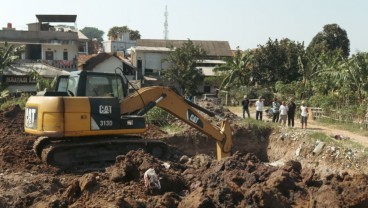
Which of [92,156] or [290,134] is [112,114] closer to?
[92,156]

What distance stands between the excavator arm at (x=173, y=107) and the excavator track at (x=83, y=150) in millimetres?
893

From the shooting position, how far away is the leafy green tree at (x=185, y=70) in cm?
4269

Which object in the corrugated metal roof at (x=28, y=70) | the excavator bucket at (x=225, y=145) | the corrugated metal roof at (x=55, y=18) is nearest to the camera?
the excavator bucket at (x=225, y=145)

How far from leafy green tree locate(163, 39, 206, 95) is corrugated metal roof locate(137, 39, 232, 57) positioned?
9046mm

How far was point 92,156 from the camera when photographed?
1257cm

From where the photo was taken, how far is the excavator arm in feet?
42.5

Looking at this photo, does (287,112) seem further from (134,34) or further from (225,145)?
(134,34)

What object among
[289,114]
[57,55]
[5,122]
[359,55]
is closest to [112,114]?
[5,122]

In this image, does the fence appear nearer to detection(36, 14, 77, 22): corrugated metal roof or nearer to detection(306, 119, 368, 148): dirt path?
detection(306, 119, 368, 148): dirt path

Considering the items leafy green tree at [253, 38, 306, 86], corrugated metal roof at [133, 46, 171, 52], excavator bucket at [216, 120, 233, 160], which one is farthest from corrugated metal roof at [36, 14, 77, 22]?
excavator bucket at [216, 120, 233, 160]

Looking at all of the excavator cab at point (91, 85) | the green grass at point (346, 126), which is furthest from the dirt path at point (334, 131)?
the excavator cab at point (91, 85)

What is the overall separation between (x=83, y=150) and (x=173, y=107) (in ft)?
9.21

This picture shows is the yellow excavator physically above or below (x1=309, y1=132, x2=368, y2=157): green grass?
above

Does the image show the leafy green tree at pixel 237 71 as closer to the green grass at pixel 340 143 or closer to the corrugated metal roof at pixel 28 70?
the corrugated metal roof at pixel 28 70
